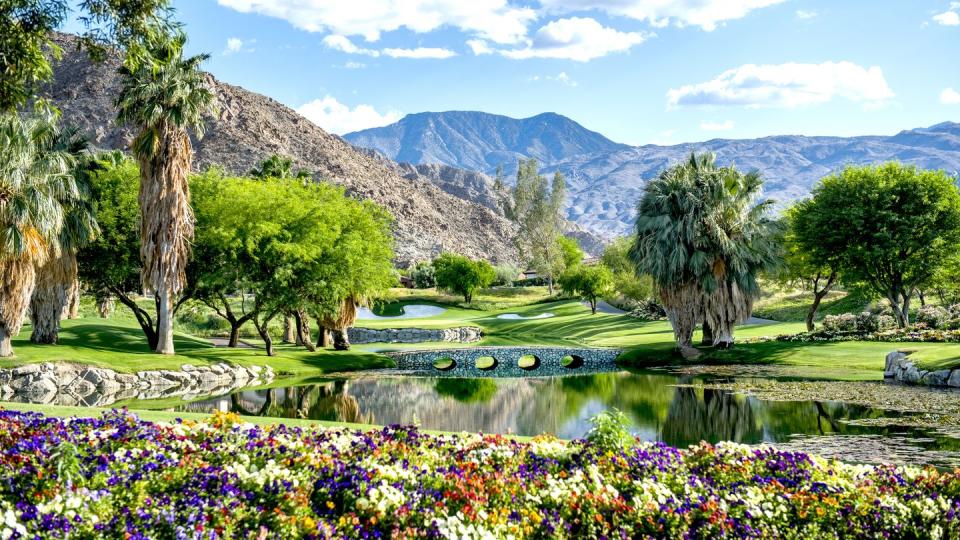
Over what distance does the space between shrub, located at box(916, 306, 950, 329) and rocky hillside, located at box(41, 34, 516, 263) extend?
119m

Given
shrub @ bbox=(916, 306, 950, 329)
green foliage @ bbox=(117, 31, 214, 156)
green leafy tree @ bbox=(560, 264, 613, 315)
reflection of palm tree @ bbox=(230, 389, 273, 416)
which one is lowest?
reflection of palm tree @ bbox=(230, 389, 273, 416)

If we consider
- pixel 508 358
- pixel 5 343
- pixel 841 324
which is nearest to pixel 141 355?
pixel 5 343

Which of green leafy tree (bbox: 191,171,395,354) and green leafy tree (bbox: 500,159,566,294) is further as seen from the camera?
green leafy tree (bbox: 500,159,566,294)

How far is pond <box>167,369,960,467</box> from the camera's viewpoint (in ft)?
50.3

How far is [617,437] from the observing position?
933cm

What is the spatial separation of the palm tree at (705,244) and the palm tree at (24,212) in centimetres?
2665

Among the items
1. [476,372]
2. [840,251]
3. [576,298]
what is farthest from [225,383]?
[576,298]

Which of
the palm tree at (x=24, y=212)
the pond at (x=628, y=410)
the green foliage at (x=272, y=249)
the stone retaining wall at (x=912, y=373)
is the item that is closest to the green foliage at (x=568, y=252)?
the green foliage at (x=272, y=249)

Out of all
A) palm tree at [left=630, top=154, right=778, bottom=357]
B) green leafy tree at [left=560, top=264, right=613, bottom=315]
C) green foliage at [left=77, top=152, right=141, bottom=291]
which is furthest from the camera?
green leafy tree at [left=560, top=264, right=613, bottom=315]

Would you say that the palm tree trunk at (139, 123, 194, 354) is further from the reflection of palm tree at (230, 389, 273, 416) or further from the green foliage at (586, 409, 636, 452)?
the green foliage at (586, 409, 636, 452)

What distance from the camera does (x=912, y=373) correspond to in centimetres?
2472

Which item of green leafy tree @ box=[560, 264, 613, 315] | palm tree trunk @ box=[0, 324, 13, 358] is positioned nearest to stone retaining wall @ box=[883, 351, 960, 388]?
palm tree trunk @ box=[0, 324, 13, 358]

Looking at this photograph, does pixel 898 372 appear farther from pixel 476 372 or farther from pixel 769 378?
pixel 476 372

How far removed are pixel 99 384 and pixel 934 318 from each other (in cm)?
3867
